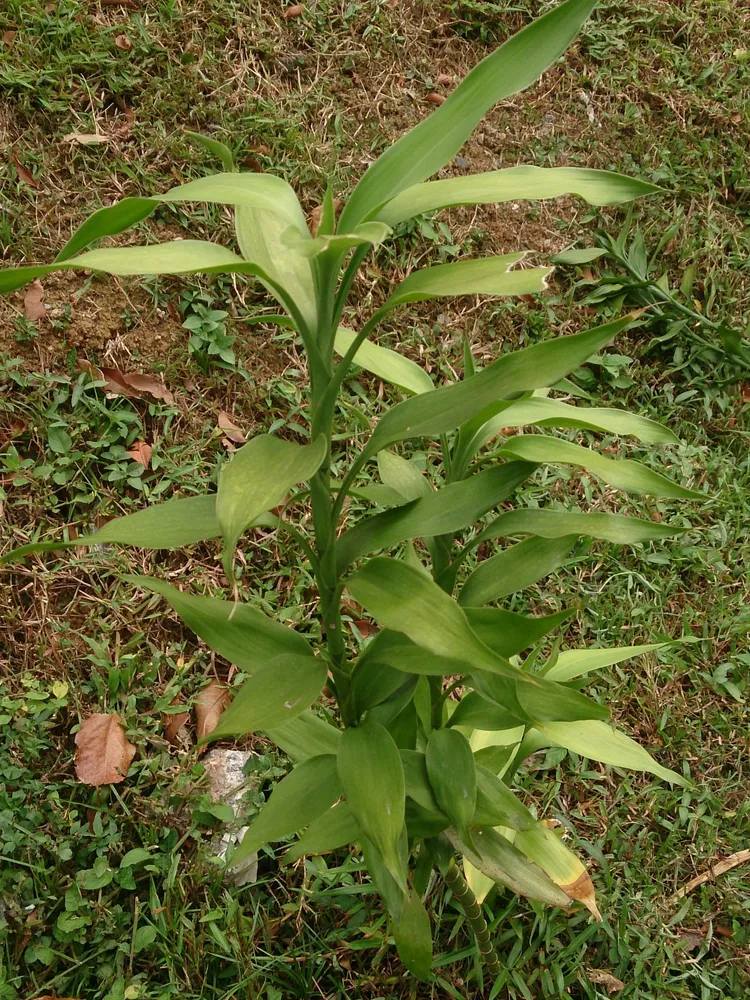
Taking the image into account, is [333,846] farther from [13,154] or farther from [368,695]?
[13,154]

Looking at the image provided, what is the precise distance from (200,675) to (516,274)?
1430 millimetres

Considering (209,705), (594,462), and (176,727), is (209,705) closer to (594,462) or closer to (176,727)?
(176,727)

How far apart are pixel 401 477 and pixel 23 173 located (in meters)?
1.84

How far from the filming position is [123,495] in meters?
2.28

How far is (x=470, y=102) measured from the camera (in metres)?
1.00

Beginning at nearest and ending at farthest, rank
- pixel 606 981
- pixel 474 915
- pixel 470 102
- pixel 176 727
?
1. pixel 470 102
2. pixel 474 915
3. pixel 606 981
4. pixel 176 727

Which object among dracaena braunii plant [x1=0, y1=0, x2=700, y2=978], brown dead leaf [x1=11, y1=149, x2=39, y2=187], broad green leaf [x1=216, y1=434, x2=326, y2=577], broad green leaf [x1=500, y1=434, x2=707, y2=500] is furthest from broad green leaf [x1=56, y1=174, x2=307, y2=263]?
brown dead leaf [x1=11, y1=149, x2=39, y2=187]

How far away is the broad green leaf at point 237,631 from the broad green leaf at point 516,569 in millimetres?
280

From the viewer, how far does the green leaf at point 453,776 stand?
4.22 feet

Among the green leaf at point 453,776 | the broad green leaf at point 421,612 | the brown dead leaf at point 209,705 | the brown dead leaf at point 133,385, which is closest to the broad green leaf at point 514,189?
the broad green leaf at point 421,612

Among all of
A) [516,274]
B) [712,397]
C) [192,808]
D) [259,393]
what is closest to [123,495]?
[259,393]

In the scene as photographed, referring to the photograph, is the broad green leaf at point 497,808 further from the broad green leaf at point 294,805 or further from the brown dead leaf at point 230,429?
the brown dead leaf at point 230,429

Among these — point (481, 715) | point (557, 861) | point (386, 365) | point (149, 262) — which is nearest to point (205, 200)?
point (149, 262)

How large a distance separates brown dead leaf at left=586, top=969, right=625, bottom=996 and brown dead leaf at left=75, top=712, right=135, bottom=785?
3.60 ft
